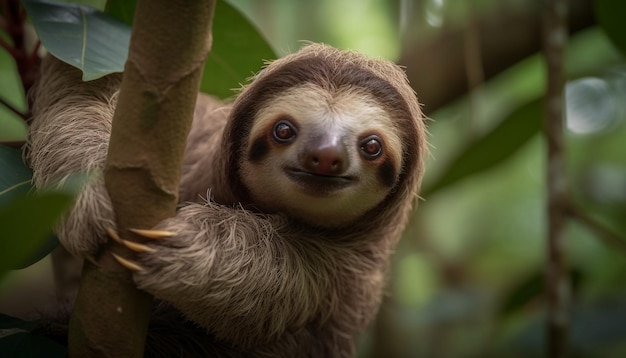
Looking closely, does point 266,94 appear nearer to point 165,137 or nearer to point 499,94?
point 165,137

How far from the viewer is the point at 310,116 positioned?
391cm

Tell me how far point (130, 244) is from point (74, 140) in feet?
3.33

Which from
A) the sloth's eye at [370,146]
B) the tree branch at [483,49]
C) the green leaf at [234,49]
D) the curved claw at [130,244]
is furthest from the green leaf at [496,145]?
the curved claw at [130,244]

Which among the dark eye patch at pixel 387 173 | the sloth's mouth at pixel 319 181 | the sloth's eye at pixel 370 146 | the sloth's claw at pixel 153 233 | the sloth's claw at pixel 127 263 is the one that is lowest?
the sloth's claw at pixel 127 263

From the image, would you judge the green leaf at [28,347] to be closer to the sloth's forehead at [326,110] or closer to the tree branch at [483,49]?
the sloth's forehead at [326,110]

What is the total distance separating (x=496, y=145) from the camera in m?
5.38

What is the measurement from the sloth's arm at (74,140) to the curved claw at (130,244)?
1.5 inches

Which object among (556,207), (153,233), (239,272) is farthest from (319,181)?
(556,207)

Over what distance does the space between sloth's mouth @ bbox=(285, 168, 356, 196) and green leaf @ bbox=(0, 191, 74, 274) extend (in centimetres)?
176

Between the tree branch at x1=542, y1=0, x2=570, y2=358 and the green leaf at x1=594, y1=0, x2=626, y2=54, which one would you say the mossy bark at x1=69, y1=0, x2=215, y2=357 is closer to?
the tree branch at x1=542, y1=0, x2=570, y2=358

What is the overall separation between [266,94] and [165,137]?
1397 mm

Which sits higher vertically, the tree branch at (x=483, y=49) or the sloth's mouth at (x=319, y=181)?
the tree branch at (x=483, y=49)

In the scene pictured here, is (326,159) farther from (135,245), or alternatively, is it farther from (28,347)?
(28,347)

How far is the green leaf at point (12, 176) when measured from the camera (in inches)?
137
